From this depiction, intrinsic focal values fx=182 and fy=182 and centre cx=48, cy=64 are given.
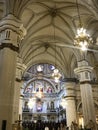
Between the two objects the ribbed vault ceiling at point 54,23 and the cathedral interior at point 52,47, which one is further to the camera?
the ribbed vault ceiling at point 54,23

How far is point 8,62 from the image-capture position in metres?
7.86

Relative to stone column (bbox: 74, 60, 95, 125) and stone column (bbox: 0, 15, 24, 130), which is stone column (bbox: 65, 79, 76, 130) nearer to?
stone column (bbox: 74, 60, 95, 125)

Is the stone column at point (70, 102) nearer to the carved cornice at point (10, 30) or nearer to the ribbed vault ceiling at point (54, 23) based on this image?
the ribbed vault ceiling at point (54, 23)

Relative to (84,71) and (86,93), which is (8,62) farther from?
(84,71)

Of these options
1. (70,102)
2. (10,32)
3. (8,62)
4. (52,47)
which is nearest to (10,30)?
(10,32)

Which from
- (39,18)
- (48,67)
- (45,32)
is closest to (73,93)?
(45,32)

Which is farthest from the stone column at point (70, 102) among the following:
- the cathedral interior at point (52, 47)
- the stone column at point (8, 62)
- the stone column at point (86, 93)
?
the stone column at point (8, 62)

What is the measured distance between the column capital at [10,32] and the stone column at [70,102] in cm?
988

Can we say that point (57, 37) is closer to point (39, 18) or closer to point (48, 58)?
point (39, 18)

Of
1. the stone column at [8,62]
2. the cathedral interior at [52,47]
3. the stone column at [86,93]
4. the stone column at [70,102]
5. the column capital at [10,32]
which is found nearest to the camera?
the stone column at [8,62]

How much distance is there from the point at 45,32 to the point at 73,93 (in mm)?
6381

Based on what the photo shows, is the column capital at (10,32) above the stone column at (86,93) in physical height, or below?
above

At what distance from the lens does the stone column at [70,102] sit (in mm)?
16500

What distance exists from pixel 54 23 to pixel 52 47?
3.97 metres
